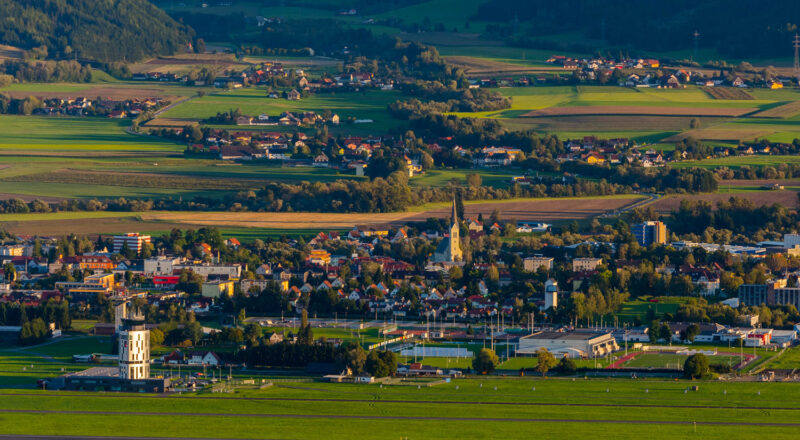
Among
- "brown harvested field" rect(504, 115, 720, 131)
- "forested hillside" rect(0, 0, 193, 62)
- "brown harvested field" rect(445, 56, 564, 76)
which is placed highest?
"forested hillside" rect(0, 0, 193, 62)

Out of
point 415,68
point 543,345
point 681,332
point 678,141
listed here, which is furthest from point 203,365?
point 415,68

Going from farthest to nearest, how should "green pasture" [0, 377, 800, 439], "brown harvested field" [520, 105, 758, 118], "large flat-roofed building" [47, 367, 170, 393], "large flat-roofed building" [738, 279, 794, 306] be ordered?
A: "brown harvested field" [520, 105, 758, 118] → "large flat-roofed building" [738, 279, 794, 306] → "large flat-roofed building" [47, 367, 170, 393] → "green pasture" [0, 377, 800, 439]

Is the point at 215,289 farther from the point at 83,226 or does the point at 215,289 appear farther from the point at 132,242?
the point at 83,226

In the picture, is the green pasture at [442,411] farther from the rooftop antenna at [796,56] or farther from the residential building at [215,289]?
the rooftop antenna at [796,56]

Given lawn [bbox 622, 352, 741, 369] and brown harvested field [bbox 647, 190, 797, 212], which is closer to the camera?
lawn [bbox 622, 352, 741, 369]

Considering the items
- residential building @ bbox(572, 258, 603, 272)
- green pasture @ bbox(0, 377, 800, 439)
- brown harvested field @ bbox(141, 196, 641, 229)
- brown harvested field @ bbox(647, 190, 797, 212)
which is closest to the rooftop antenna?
brown harvested field @ bbox(647, 190, 797, 212)

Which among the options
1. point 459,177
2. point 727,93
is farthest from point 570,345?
point 727,93

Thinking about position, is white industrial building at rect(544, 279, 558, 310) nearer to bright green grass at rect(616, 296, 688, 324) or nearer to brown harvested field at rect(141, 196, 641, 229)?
bright green grass at rect(616, 296, 688, 324)

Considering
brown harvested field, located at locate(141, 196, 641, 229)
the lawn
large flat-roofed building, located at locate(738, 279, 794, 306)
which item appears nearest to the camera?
the lawn
